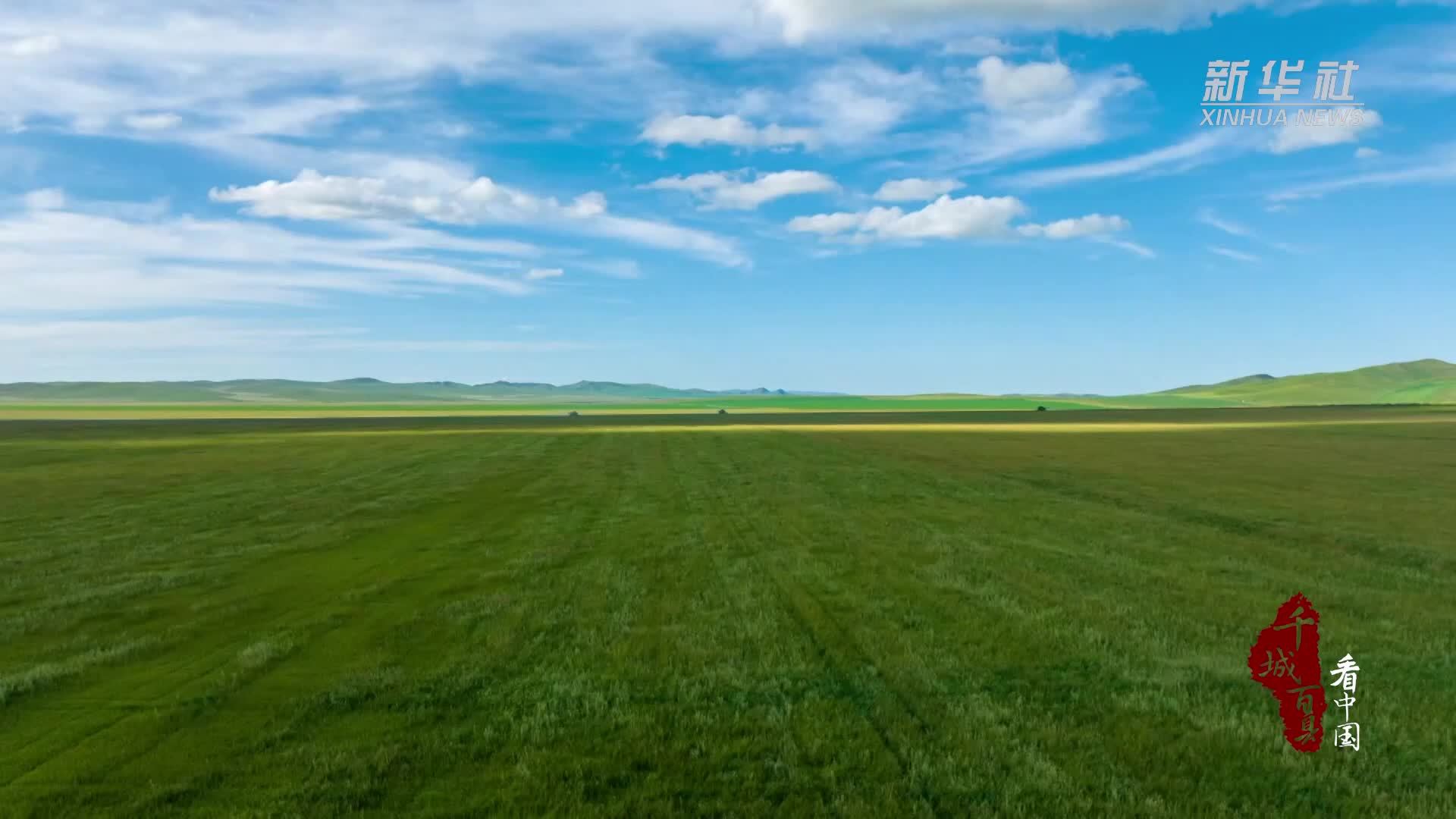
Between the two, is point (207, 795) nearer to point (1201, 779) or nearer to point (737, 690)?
point (737, 690)

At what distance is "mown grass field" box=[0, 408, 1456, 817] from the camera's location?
6.97 m

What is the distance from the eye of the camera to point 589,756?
755cm

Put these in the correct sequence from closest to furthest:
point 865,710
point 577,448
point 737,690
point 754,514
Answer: point 865,710, point 737,690, point 754,514, point 577,448

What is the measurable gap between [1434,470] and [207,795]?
43.0 m

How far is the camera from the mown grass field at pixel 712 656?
6.97 meters

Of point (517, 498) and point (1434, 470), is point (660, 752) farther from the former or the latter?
point (1434, 470)

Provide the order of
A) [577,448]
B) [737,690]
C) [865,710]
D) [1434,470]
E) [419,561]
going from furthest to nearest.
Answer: [577,448], [1434,470], [419,561], [737,690], [865,710]

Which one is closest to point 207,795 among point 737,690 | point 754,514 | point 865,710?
point 737,690

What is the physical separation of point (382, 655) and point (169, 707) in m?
2.33

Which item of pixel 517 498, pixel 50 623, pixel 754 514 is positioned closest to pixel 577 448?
pixel 517 498

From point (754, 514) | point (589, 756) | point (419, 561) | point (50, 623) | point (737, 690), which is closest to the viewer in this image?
point (589, 756)

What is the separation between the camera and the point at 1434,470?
113ft

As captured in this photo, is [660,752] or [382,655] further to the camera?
[382,655]

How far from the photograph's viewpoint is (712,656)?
1041cm
